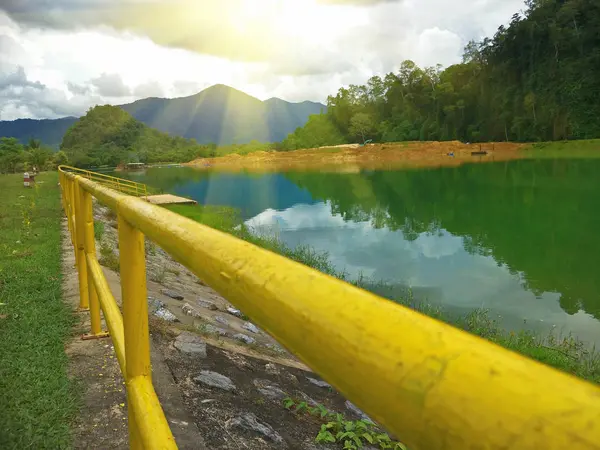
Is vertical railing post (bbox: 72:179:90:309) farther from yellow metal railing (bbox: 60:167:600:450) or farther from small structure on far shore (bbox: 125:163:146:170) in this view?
small structure on far shore (bbox: 125:163:146:170)

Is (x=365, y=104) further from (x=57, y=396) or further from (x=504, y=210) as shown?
(x=57, y=396)

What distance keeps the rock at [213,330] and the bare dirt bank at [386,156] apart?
54.7 meters

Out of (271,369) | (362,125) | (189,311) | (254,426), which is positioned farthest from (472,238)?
(362,125)

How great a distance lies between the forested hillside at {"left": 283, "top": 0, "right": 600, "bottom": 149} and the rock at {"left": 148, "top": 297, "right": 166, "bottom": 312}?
67984 mm

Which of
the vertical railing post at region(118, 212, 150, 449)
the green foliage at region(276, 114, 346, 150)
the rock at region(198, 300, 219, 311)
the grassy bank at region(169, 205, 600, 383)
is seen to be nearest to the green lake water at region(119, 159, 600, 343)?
the grassy bank at region(169, 205, 600, 383)

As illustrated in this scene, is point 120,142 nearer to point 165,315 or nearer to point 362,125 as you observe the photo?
point 362,125

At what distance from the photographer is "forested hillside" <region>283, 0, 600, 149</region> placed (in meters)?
63.5

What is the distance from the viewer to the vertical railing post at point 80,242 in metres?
3.71

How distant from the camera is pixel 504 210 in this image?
77.8ft

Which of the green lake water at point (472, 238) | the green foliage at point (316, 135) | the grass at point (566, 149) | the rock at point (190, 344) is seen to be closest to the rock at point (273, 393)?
the rock at point (190, 344)

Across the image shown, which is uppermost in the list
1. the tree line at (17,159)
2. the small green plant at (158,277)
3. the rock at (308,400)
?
the tree line at (17,159)

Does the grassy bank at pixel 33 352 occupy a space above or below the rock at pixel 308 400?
above

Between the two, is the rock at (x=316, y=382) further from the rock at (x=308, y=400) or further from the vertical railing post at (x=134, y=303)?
the vertical railing post at (x=134, y=303)

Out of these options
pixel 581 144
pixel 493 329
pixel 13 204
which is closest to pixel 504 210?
pixel 493 329
